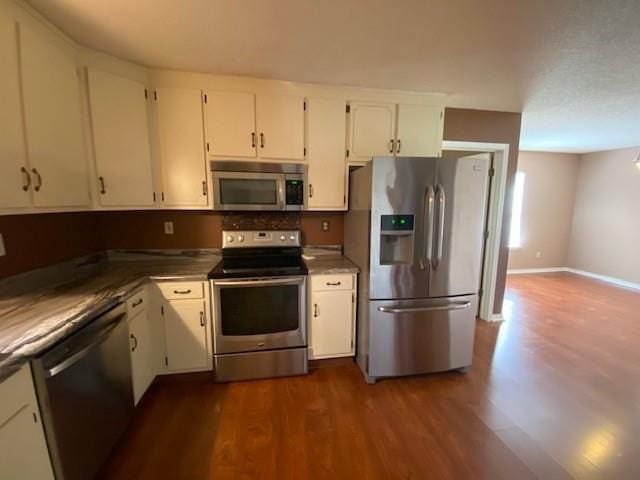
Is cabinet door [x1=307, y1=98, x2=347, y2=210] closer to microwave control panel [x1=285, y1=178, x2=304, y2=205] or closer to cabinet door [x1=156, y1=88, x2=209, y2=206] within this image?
microwave control panel [x1=285, y1=178, x2=304, y2=205]

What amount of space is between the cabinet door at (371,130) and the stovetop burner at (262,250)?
1.00 meters

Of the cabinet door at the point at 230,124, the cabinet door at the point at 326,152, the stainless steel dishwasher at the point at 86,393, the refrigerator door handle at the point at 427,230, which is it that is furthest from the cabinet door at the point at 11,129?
the refrigerator door handle at the point at 427,230

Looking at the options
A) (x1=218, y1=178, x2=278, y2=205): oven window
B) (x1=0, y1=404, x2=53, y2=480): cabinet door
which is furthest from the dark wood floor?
(x1=218, y1=178, x2=278, y2=205): oven window

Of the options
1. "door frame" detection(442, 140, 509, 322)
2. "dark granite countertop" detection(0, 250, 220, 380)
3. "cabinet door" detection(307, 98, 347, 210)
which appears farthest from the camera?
"door frame" detection(442, 140, 509, 322)

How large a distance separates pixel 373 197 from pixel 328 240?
92cm

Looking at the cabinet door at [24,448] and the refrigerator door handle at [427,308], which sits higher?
the refrigerator door handle at [427,308]

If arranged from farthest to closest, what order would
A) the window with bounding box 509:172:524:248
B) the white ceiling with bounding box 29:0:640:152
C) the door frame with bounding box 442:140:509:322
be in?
the window with bounding box 509:172:524:248 → the door frame with bounding box 442:140:509:322 → the white ceiling with bounding box 29:0:640:152

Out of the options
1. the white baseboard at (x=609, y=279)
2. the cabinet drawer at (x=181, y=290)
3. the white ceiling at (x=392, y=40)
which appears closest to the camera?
the white ceiling at (x=392, y=40)

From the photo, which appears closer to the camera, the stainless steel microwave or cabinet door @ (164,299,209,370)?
cabinet door @ (164,299,209,370)

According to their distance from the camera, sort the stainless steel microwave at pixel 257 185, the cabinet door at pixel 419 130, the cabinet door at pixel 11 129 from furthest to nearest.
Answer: the cabinet door at pixel 419 130, the stainless steel microwave at pixel 257 185, the cabinet door at pixel 11 129

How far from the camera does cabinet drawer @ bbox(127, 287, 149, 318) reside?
1826mm

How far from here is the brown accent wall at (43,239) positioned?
1.67 metres

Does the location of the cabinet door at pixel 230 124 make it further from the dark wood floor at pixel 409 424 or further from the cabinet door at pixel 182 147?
the dark wood floor at pixel 409 424

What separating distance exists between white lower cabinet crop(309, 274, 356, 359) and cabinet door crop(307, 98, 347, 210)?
707 millimetres
